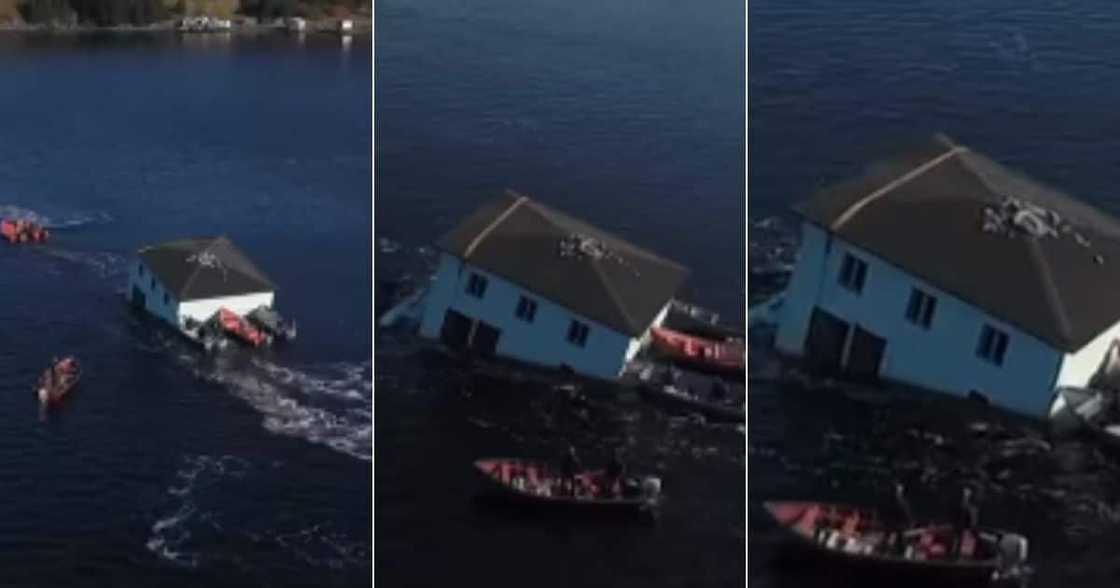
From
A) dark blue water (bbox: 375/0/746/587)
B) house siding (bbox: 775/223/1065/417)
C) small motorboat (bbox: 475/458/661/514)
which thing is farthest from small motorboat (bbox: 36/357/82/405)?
house siding (bbox: 775/223/1065/417)

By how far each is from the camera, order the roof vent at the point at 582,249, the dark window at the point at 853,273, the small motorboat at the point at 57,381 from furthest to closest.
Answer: the small motorboat at the point at 57,381
the roof vent at the point at 582,249
the dark window at the point at 853,273

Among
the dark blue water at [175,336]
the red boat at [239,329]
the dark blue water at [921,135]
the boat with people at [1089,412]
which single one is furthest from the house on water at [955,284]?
the red boat at [239,329]

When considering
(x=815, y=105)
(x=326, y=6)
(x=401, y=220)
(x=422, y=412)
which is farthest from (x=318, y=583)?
(x=326, y=6)

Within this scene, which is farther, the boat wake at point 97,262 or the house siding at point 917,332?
the boat wake at point 97,262

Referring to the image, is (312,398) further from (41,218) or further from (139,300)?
(41,218)

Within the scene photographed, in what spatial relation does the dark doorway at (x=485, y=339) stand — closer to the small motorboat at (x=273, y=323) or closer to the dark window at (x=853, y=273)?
the dark window at (x=853, y=273)

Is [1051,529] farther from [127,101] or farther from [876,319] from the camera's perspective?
[127,101]

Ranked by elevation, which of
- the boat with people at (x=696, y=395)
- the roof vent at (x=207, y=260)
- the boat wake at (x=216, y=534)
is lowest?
the boat wake at (x=216, y=534)
